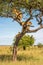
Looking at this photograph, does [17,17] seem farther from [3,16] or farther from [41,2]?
[41,2]

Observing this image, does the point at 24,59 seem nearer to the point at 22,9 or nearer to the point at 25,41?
the point at 22,9

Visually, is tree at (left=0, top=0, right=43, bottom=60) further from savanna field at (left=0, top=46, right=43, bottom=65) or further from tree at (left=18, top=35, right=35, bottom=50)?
tree at (left=18, top=35, right=35, bottom=50)

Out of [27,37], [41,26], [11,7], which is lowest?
[41,26]

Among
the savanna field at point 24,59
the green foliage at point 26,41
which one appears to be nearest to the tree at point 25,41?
the green foliage at point 26,41

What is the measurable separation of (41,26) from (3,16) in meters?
3.46

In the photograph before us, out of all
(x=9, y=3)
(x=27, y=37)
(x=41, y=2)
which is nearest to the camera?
(x=41, y=2)

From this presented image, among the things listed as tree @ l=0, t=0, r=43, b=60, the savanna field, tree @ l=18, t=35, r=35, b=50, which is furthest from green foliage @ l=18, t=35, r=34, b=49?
tree @ l=0, t=0, r=43, b=60

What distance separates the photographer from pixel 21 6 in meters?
22.1

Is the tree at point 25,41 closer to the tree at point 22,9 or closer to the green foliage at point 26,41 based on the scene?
the green foliage at point 26,41

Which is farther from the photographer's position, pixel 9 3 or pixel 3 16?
pixel 3 16

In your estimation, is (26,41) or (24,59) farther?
(26,41)

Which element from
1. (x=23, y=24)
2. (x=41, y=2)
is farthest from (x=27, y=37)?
(x=41, y=2)

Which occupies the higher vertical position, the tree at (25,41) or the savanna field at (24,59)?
the tree at (25,41)

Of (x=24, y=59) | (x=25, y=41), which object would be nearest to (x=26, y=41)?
(x=25, y=41)
